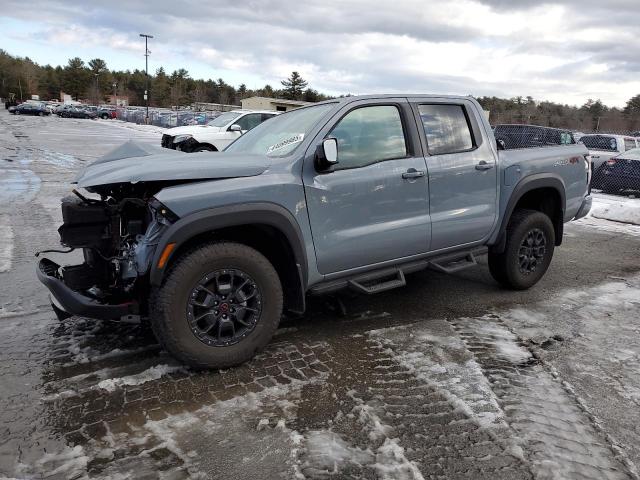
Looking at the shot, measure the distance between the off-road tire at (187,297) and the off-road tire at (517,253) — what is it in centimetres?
271

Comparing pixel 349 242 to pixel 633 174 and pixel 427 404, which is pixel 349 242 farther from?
pixel 633 174

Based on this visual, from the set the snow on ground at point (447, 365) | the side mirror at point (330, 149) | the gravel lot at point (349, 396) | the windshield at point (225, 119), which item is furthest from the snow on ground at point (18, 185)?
the snow on ground at point (447, 365)

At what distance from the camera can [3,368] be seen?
3.44 m

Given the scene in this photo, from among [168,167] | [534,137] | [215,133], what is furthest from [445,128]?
[215,133]

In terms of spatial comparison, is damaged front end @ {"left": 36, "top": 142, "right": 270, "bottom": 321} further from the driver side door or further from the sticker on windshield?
the driver side door

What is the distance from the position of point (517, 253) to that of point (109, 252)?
3.84m

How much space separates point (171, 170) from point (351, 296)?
246 cm

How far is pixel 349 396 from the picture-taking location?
3.23 m

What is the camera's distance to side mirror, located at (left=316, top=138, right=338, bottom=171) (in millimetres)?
3525

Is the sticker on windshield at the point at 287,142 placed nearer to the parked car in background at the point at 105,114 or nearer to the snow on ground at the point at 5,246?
the snow on ground at the point at 5,246

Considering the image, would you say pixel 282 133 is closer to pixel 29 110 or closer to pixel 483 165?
pixel 483 165

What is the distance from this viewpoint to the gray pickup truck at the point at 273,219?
3246 mm

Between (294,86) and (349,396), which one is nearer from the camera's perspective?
(349,396)

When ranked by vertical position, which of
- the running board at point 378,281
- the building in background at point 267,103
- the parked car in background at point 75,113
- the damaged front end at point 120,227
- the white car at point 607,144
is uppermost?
the building in background at point 267,103
